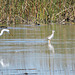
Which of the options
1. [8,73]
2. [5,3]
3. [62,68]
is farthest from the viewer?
[5,3]

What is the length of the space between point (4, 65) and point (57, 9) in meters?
16.4

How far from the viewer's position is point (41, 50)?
10086mm

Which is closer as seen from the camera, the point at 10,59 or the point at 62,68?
the point at 62,68

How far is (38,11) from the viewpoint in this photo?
77.1 ft

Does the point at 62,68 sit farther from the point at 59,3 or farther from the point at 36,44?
the point at 59,3

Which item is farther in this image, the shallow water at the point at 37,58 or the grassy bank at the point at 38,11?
the grassy bank at the point at 38,11

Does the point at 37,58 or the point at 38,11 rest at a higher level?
the point at 38,11

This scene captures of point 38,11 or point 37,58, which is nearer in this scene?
point 37,58

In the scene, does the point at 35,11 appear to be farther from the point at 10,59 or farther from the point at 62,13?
the point at 10,59

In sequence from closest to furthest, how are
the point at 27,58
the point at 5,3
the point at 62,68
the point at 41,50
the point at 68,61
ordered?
the point at 62,68 < the point at 68,61 < the point at 27,58 < the point at 41,50 < the point at 5,3

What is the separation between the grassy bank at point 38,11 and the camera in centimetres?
2303

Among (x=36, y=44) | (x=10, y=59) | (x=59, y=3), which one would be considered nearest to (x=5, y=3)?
(x=59, y=3)

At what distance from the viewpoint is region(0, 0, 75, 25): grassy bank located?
2303cm

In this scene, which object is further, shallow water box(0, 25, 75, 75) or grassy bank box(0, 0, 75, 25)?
grassy bank box(0, 0, 75, 25)
